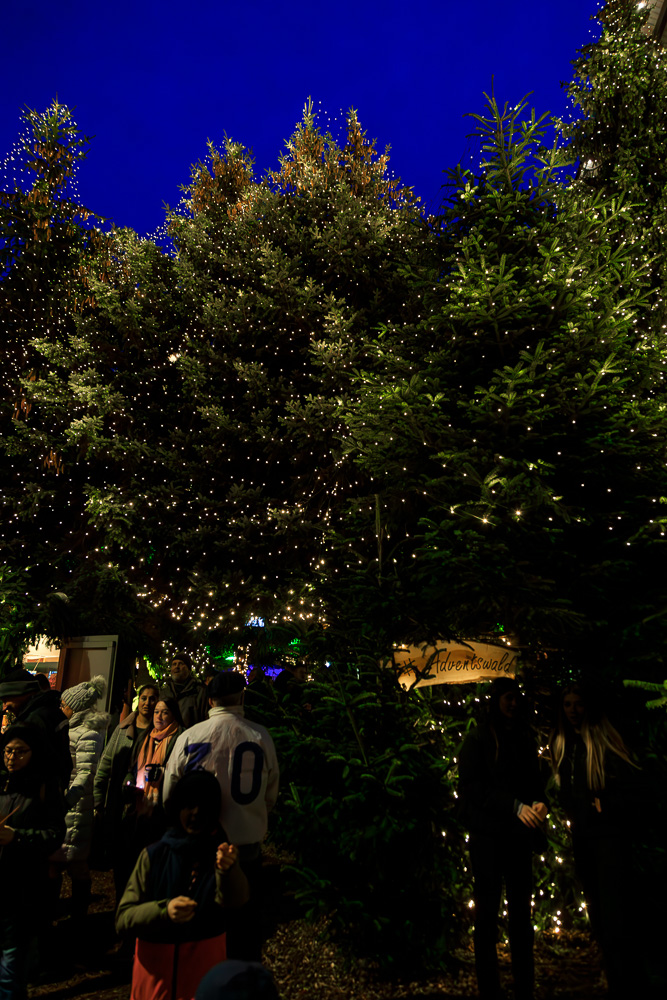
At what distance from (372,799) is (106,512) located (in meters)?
8.53

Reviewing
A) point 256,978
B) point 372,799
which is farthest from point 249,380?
point 256,978

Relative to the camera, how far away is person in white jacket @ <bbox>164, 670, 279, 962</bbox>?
3.39 metres

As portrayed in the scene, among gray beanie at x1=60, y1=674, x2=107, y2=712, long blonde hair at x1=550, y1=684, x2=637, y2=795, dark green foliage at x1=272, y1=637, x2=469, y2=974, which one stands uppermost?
gray beanie at x1=60, y1=674, x2=107, y2=712

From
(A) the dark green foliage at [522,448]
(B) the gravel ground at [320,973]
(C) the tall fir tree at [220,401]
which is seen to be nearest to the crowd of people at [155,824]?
(B) the gravel ground at [320,973]

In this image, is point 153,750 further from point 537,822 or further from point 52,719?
point 537,822

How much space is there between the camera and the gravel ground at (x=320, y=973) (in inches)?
169

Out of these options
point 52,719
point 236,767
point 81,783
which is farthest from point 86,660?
point 236,767

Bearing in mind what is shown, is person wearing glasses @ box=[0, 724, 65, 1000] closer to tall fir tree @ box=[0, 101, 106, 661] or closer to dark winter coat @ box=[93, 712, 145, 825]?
dark winter coat @ box=[93, 712, 145, 825]

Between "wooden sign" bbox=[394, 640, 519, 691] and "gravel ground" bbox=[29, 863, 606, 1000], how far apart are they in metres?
2.12

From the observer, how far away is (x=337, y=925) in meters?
4.55

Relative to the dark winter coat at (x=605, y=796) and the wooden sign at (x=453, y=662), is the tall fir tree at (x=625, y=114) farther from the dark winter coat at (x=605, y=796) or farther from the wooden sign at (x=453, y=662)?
the dark winter coat at (x=605, y=796)

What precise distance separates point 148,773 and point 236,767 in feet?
6.17

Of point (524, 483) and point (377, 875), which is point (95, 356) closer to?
point (524, 483)

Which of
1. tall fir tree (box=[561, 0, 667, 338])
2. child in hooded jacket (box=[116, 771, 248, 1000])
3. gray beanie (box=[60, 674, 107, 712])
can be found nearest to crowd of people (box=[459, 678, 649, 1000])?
child in hooded jacket (box=[116, 771, 248, 1000])
